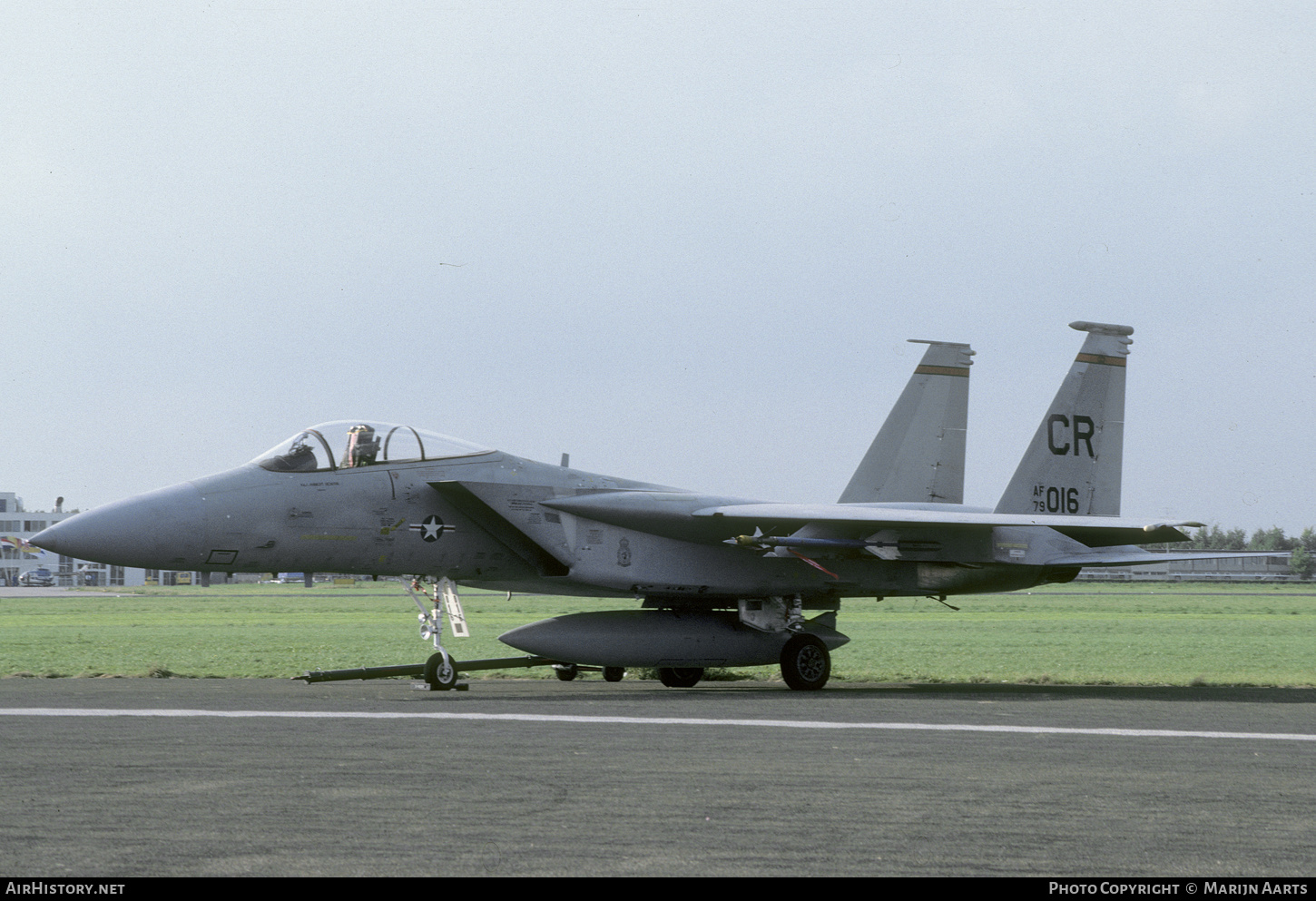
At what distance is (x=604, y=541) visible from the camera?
1611 cm

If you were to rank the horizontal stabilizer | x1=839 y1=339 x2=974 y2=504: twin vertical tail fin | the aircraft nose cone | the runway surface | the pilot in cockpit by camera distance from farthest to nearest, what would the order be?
x1=839 y1=339 x2=974 y2=504: twin vertical tail fin
the horizontal stabilizer
the pilot in cockpit
the aircraft nose cone
the runway surface

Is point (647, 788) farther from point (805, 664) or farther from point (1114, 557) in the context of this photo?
point (1114, 557)

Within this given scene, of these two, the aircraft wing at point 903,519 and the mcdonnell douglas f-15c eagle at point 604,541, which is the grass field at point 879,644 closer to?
the mcdonnell douglas f-15c eagle at point 604,541

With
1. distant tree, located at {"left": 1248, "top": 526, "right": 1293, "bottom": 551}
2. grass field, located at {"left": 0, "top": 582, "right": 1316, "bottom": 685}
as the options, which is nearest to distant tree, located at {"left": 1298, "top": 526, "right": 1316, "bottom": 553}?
distant tree, located at {"left": 1248, "top": 526, "right": 1293, "bottom": 551}

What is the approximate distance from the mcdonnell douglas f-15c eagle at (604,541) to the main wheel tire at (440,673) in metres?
0.02

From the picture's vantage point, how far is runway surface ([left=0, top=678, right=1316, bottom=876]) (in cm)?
575

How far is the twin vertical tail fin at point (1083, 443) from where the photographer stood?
62.6 ft

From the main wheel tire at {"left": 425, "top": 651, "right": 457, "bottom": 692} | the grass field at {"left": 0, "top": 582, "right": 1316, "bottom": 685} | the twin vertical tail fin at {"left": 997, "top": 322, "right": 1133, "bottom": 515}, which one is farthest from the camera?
the grass field at {"left": 0, "top": 582, "right": 1316, "bottom": 685}

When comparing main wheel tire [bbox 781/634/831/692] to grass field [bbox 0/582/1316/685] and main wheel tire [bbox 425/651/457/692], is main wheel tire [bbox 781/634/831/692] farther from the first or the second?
main wheel tire [bbox 425/651/457/692]

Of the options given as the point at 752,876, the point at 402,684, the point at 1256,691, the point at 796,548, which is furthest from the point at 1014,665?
the point at 752,876

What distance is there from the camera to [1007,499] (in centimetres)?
1909

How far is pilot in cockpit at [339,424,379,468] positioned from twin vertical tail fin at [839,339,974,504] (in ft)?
25.8

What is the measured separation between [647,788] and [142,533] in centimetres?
789

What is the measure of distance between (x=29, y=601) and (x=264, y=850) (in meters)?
71.1
